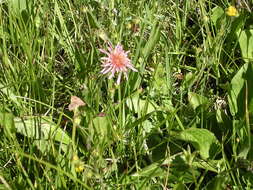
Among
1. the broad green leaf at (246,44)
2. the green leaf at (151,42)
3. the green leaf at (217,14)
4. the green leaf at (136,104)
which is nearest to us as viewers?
the green leaf at (136,104)

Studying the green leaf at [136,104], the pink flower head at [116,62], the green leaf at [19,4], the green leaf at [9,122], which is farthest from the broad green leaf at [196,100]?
the green leaf at [19,4]

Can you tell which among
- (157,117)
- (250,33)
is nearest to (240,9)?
(250,33)

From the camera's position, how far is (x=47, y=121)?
130 centimetres

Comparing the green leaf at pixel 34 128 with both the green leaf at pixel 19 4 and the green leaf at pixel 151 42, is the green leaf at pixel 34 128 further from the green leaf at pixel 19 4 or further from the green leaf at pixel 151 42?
the green leaf at pixel 19 4

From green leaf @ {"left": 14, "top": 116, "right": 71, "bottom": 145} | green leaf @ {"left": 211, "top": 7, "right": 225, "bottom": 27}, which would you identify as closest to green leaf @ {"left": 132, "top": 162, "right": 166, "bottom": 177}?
green leaf @ {"left": 14, "top": 116, "right": 71, "bottom": 145}

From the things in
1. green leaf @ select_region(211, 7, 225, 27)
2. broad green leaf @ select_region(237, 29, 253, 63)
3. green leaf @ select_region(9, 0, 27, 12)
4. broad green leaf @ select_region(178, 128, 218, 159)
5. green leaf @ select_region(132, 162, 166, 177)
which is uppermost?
green leaf @ select_region(9, 0, 27, 12)

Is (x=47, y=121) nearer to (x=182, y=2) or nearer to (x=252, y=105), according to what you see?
(x=252, y=105)

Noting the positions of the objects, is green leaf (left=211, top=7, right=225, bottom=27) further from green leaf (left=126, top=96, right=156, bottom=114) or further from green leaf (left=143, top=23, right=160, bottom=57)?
green leaf (left=126, top=96, right=156, bottom=114)

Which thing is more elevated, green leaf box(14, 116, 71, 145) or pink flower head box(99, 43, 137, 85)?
pink flower head box(99, 43, 137, 85)

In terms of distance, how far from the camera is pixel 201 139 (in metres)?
1.29

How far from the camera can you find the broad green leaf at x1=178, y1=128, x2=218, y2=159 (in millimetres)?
1266

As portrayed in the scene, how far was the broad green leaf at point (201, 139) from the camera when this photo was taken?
4.15ft

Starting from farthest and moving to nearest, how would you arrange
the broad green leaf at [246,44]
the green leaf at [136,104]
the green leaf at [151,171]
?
the broad green leaf at [246,44], the green leaf at [136,104], the green leaf at [151,171]

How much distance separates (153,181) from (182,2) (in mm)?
960
